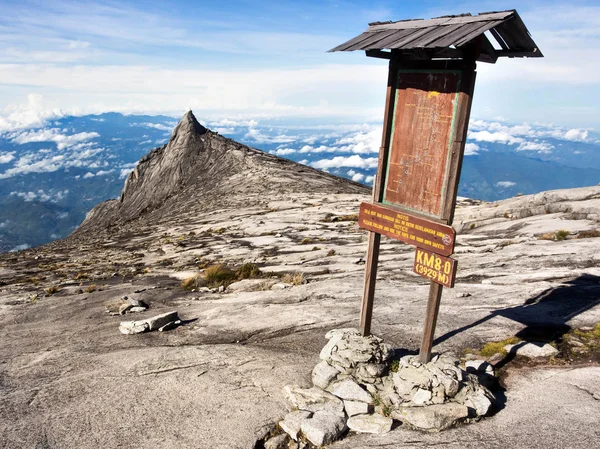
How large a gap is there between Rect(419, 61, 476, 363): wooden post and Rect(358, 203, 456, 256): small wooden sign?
393mm

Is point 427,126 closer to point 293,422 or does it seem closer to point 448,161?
point 448,161

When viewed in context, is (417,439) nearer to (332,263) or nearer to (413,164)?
(413,164)

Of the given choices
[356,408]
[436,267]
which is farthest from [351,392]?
[436,267]

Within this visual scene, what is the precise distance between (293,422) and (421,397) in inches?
118

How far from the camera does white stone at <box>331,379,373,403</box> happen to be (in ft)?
33.1

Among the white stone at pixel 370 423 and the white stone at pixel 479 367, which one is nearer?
the white stone at pixel 370 423

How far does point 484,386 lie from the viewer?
1008 centimetres

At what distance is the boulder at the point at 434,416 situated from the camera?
29.8 ft

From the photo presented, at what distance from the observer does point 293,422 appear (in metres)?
9.45

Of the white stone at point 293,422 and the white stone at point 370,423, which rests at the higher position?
the white stone at point 370,423

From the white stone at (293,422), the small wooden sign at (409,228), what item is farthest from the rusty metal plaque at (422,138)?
the white stone at (293,422)

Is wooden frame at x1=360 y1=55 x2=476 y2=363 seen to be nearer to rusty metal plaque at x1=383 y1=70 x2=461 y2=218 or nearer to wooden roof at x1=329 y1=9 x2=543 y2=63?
rusty metal plaque at x1=383 y1=70 x2=461 y2=218

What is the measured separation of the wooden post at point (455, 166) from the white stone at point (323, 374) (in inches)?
92.5

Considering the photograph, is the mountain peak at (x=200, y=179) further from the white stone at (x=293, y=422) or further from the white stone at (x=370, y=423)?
the white stone at (x=370, y=423)
